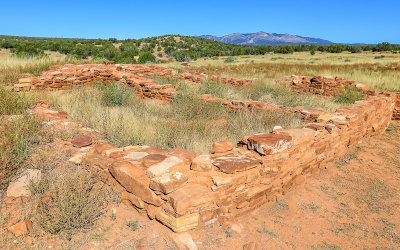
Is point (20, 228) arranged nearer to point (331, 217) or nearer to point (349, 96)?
point (331, 217)

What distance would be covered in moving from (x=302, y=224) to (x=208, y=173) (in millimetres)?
1255

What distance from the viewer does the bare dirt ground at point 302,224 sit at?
213 cm

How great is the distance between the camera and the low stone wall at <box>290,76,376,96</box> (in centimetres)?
858

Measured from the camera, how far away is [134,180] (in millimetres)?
2502

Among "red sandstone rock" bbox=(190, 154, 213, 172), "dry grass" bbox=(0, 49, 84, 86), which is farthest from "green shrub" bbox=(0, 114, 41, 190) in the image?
"dry grass" bbox=(0, 49, 84, 86)

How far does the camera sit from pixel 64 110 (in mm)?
5270

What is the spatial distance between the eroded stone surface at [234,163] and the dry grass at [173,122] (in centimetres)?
79

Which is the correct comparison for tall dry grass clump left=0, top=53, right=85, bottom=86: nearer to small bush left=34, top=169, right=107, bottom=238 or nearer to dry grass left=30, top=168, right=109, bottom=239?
dry grass left=30, top=168, right=109, bottom=239

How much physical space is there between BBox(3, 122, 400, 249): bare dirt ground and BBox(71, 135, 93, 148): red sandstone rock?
0.76 ft

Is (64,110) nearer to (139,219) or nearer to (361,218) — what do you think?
(139,219)

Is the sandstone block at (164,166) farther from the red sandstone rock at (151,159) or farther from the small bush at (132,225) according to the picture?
the small bush at (132,225)

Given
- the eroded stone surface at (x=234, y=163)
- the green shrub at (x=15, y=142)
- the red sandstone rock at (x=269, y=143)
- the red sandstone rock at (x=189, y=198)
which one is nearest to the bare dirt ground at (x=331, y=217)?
the red sandstone rock at (x=189, y=198)

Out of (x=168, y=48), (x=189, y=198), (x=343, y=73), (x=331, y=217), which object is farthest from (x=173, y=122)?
(x=168, y=48)

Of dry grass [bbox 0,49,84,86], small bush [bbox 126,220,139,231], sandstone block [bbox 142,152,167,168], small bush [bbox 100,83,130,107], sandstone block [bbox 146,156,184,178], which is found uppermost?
dry grass [bbox 0,49,84,86]
